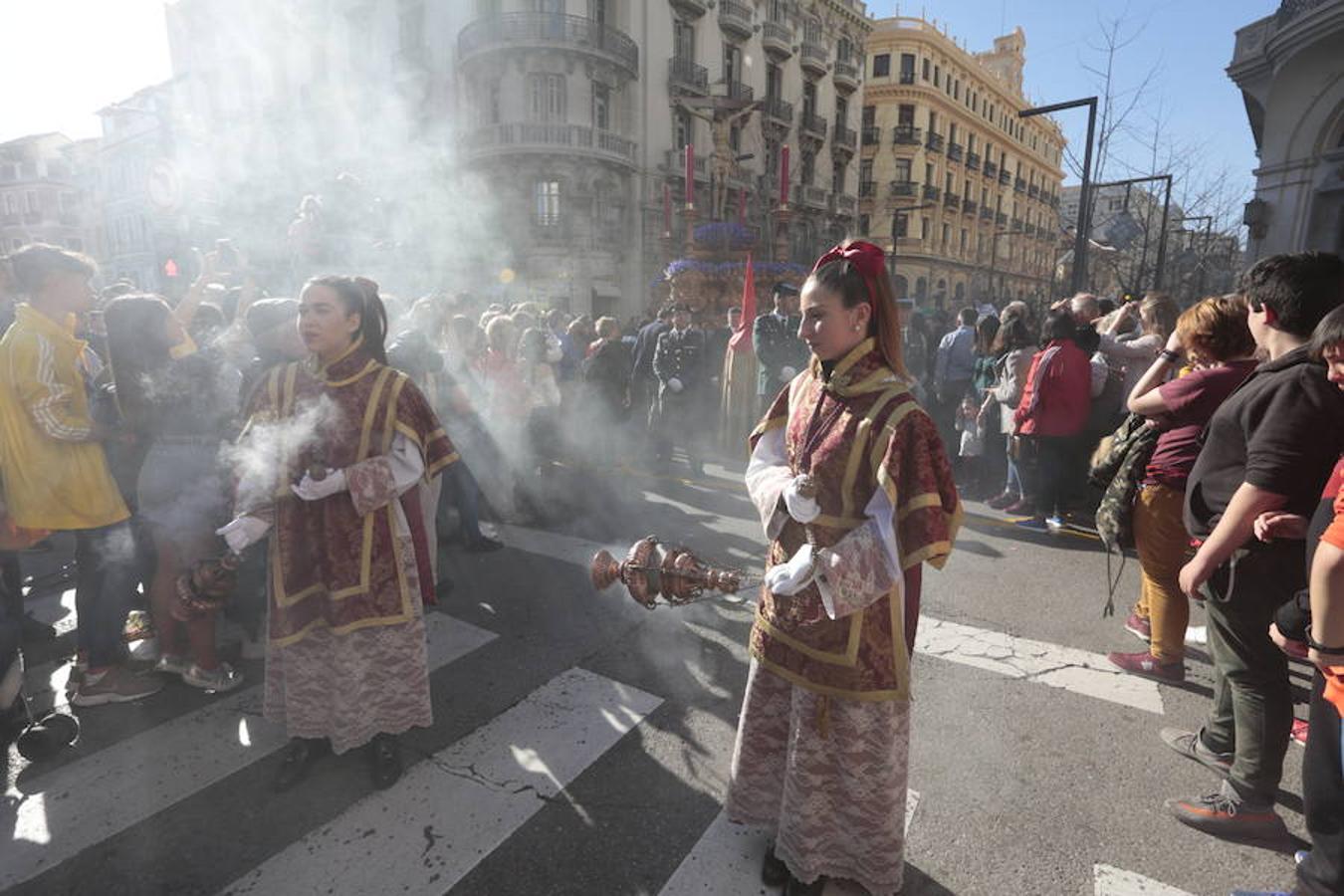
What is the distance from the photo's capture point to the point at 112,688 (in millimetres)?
3443

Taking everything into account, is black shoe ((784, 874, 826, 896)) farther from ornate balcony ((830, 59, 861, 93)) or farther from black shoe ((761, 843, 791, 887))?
ornate balcony ((830, 59, 861, 93))

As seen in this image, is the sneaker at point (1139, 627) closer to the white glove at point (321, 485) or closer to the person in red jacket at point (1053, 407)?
the person in red jacket at point (1053, 407)

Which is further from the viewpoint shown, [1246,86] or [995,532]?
[1246,86]

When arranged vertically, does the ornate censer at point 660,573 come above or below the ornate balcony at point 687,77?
below

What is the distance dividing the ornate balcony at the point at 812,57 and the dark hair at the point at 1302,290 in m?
38.0

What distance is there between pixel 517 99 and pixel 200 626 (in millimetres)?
26162

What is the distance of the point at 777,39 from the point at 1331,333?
1440 inches

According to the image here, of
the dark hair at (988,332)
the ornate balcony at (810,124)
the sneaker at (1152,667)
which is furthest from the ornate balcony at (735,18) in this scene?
the sneaker at (1152,667)

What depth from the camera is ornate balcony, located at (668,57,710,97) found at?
93.2ft

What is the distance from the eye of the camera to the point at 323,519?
107 inches

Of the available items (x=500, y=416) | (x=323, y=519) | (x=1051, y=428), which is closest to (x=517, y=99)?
(x=500, y=416)

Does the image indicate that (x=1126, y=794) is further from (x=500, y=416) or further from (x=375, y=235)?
(x=375, y=235)

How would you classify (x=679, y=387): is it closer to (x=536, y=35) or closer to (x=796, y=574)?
(x=796, y=574)

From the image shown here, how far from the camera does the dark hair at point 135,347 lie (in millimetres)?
3307
